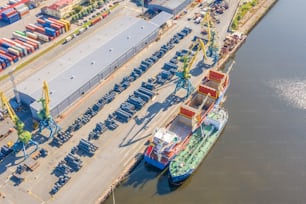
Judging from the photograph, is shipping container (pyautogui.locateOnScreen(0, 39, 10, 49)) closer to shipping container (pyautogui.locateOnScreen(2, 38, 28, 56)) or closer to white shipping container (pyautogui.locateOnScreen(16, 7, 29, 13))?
shipping container (pyautogui.locateOnScreen(2, 38, 28, 56))

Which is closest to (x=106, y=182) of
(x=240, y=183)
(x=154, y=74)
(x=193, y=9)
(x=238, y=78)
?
(x=240, y=183)

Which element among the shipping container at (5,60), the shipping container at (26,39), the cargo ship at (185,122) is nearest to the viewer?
the cargo ship at (185,122)

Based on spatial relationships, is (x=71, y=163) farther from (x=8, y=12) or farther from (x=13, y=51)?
(x=8, y=12)

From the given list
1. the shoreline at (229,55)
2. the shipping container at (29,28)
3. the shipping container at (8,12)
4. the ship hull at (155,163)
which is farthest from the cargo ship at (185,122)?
the shipping container at (8,12)

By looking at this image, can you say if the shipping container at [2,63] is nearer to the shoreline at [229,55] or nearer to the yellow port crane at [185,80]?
the yellow port crane at [185,80]

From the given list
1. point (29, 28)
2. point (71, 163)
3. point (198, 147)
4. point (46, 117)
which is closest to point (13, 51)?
point (29, 28)

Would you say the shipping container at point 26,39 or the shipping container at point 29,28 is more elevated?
the shipping container at point 29,28

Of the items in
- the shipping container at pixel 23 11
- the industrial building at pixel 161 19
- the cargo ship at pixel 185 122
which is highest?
the industrial building at pixel 161 19
